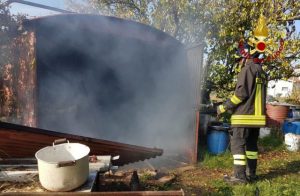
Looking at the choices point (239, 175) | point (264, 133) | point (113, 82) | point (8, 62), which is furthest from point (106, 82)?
point (264, 133)

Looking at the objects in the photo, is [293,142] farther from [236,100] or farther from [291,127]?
[236,100]

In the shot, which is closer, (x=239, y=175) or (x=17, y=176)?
(x=17, y=176)

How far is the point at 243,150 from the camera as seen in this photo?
509 cm

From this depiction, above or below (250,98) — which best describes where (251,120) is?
below

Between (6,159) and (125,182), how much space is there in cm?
178

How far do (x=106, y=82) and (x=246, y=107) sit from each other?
4082 millimetres

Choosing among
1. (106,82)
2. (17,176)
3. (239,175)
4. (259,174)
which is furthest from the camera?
(106,82)

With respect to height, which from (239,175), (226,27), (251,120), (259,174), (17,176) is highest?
(226,27)

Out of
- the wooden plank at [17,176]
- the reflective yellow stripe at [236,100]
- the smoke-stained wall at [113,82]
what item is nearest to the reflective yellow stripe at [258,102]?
the reflective yellow stripe at [236,100]

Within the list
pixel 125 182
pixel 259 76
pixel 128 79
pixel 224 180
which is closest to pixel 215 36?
pixel 128 79

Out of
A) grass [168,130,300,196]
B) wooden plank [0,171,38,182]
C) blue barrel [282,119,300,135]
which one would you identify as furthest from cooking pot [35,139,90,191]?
blue barrel [282,119,300,135]

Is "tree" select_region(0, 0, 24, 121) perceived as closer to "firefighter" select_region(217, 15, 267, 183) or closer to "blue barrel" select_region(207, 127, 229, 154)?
"firefighter" select_region(217, 15, 267, 183)

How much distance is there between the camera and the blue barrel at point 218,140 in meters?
7.23

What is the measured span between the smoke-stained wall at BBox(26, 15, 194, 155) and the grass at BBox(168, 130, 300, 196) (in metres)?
0.93
